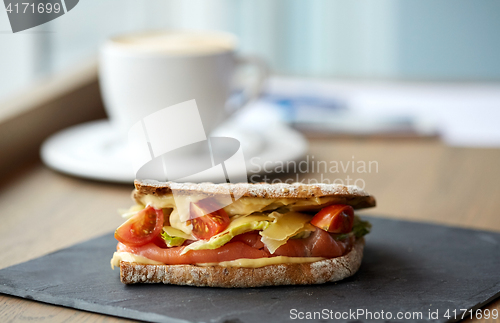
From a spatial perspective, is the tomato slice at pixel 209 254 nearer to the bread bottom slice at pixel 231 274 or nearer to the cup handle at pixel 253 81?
the bread bottom slice at pixel 231 274

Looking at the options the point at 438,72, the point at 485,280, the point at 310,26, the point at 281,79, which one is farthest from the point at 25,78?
the point at 438,72

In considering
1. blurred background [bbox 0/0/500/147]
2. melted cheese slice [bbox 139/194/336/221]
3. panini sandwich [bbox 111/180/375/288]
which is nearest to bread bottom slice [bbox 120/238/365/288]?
panini sandwich [bbox 111/180/375/288]

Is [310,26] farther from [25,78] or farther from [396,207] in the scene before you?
[396,207]

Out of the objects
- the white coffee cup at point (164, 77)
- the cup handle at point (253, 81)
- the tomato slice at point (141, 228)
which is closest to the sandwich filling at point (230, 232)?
the tomato slice at point (141, 228)

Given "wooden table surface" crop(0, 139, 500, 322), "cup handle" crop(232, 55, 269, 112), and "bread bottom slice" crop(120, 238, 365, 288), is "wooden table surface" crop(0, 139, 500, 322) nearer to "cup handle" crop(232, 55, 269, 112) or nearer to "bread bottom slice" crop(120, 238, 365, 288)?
"bread bottom slice" crop(120, 238, 365, 288)

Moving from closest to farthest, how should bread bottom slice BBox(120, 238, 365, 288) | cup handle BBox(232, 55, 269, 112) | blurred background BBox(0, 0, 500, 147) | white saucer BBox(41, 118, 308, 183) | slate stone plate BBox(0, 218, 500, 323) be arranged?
slate stone plate BBox(0, 218, 500, 323) → bread bottom slice BBox(120, 238, 365, 288) → white saucer BBox(41, 118, 308, 183) → cup handle BBox(232, 55, 269, 112) → blurred background BBox(0, 0, 500, 147)

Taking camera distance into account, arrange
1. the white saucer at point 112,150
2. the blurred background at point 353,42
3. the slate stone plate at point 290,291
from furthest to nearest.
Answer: the blurred background at point 353,42
the white saucer at point 112,150
the slate stone plate at point 290,291
